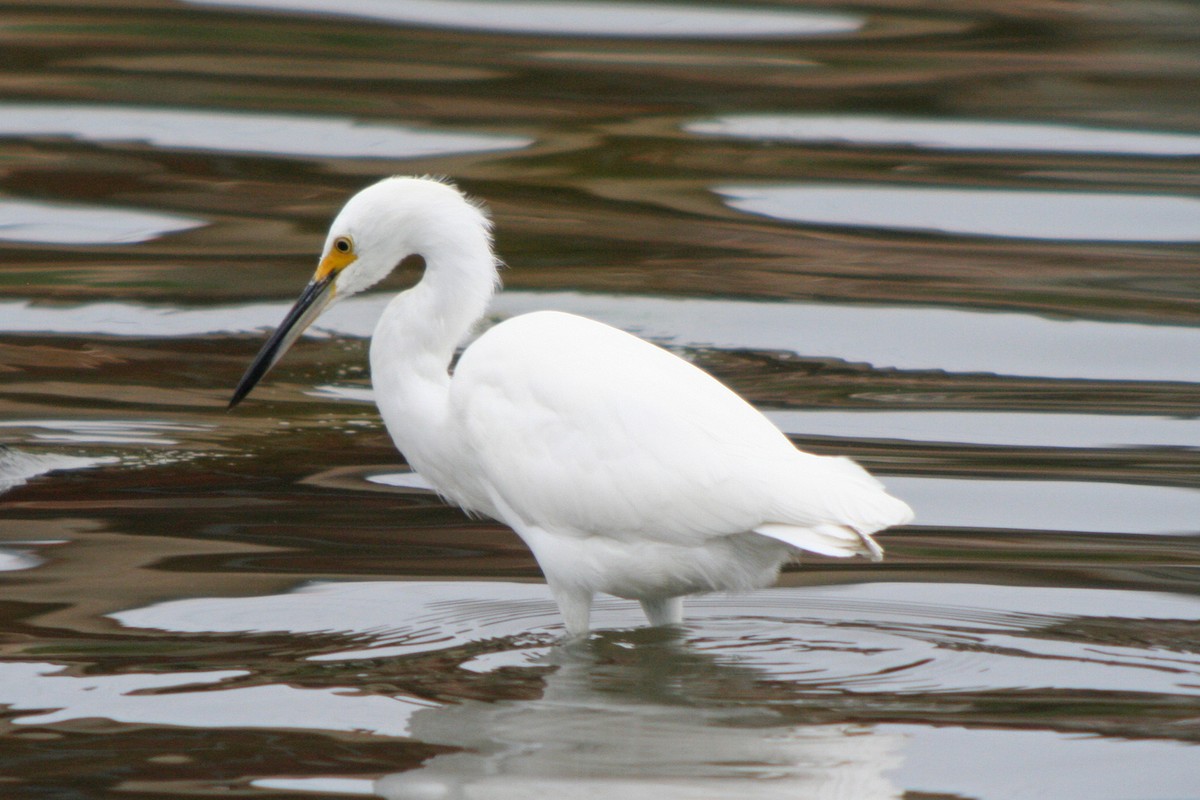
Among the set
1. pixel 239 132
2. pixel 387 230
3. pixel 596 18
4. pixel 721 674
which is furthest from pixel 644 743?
pixel 596 18

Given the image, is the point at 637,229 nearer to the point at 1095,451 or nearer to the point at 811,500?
the point at 1095,451

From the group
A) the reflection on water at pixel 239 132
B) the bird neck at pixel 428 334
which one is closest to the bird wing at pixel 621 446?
the bird neck at pixel 428 334

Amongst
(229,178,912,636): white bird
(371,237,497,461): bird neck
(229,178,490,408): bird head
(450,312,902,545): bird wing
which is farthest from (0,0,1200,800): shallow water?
(229,178,490,408): bird head

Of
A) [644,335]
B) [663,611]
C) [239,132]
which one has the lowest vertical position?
[663,611]

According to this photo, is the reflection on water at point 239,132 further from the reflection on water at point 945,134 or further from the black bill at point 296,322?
the black bill at point 296,322

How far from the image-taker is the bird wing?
4.60m

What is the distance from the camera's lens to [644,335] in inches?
330

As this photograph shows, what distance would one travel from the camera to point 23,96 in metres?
11.3

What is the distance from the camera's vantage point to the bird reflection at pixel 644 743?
13.0 ft

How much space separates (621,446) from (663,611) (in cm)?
57

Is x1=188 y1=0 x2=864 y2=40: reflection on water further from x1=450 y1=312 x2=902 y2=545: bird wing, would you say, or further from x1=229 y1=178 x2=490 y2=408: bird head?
x1=450 y1=312 x2=902 y2=545: bird wing

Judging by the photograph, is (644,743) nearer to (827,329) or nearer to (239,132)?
(827,329)

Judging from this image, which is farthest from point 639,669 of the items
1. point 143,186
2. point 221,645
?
point 143,186

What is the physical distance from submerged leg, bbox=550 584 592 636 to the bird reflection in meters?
0.08
